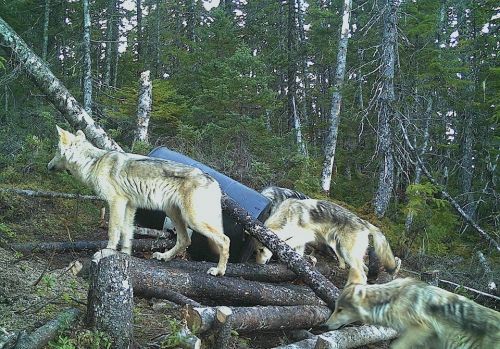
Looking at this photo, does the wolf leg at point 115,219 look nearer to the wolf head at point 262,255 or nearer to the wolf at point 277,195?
the wolf head at point 262,255

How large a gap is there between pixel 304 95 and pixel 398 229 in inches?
→ 675

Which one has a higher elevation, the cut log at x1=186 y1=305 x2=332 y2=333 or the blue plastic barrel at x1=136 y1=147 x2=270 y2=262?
the blue plastic barrel at x1=136 y1=147 x2=270 y2=262

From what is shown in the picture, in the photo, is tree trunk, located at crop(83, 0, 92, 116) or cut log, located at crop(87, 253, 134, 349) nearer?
cut log, located at crop(87, 253, 134, 349)

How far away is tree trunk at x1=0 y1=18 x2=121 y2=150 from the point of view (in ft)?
→ 36.5

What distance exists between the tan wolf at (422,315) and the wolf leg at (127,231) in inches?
146

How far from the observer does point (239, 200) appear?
8.98 metres

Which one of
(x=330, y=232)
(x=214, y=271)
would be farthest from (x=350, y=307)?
(x=330, y=232)

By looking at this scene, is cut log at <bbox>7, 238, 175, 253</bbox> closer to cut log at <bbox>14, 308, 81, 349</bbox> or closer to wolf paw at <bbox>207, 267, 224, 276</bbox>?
wolf paw at <bbox>207, 267, 224, 276</bbox>

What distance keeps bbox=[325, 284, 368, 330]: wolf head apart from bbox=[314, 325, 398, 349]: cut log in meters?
0.16

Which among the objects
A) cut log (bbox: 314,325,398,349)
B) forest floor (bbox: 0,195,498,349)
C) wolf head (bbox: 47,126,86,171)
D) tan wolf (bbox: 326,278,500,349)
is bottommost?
cut log (bbox: 314,325,398,349)

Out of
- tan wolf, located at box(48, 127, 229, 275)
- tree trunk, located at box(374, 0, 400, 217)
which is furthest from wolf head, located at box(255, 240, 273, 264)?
tree trunk, located at box(374, 0, 400, 217)

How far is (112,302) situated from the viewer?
4.77m

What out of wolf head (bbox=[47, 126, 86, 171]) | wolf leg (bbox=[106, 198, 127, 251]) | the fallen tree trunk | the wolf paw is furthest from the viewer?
wolf head (bbox=[47, 126, 86, 171])

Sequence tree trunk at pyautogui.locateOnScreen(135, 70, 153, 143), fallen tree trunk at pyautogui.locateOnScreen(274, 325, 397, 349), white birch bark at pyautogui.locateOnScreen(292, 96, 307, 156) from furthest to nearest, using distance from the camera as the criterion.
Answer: white birch bark at pyautogui.locateOnScreen(292, 96, 307, 156), tree trunk at pyautogui.locateOnScreen(135, 70, 153, 143), fallen tree trunk at pyautogui.locateOnScreen(274, 325, 397, 349)
